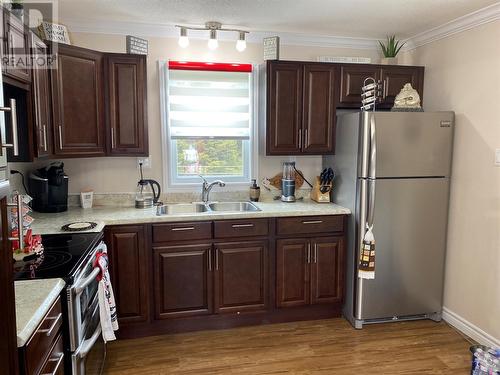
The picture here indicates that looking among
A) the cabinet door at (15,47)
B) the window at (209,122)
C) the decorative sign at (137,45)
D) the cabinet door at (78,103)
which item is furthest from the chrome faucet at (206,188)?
the cabinet door at (15,47)

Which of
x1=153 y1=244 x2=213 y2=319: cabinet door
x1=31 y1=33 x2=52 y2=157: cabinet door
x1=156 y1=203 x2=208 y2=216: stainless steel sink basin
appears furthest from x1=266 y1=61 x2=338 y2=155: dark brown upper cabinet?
x1=31 y1=33 x2=52 y2=157: cabinet door

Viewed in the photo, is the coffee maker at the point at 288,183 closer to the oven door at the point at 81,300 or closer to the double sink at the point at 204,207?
the double sink at the point at 204,207

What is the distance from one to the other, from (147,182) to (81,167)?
569mm

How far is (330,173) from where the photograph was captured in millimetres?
3260

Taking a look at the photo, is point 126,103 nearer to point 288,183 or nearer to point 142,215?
point 142,215

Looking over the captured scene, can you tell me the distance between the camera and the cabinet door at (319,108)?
3.14 meters

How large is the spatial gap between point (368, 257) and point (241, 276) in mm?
967

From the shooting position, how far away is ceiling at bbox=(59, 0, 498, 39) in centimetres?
256

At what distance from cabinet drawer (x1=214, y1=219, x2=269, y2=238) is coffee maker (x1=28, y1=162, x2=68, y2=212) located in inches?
47.1

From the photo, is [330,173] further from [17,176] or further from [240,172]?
[17,176]

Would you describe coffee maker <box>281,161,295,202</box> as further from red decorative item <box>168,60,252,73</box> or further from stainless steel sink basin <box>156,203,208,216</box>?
red decorative item <box>168,60,252,73</box>

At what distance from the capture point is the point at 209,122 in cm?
331

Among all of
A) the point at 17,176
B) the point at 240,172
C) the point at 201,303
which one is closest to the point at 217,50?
the point at 240,172

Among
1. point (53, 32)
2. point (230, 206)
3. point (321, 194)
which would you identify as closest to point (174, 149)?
point (230, 206)
